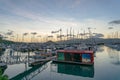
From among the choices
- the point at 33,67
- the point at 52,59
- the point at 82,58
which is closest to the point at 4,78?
the point at 33,67

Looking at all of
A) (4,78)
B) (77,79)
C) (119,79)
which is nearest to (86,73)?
(77,79)

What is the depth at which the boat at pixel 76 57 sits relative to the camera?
42809 millimetres

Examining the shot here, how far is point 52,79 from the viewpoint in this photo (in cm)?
2958

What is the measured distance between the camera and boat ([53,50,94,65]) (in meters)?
42.8

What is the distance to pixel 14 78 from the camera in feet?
101

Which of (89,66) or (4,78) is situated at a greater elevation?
(4,78)

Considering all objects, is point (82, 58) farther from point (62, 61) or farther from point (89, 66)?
point (62, 61)

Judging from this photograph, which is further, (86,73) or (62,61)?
(62,61)

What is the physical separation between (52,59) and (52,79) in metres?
21.7

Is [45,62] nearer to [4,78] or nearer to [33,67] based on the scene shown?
[33,67]

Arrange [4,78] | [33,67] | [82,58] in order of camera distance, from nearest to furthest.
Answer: [4,78] → [33,67] → [82,58]

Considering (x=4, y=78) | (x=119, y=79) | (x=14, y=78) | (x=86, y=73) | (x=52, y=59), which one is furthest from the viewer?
(x=52, y=59)

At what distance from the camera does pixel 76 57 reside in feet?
149

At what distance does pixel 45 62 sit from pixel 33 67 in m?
8.27
